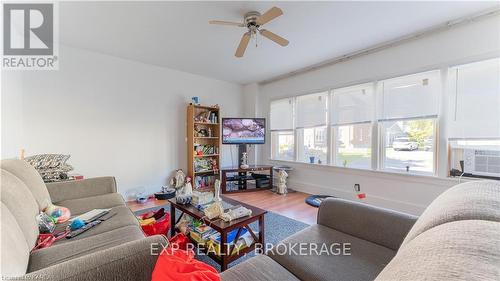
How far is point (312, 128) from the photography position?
13.0 ft

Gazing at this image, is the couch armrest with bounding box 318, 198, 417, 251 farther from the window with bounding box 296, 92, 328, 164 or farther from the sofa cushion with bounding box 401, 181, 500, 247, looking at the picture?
the window with bounding box 296, 92, 328, 164

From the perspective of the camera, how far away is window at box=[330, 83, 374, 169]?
3.21m

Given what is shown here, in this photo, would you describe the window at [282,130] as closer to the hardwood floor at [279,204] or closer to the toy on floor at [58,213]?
the hardwood floor at [279,204]

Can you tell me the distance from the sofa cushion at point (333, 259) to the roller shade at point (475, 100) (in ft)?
7.26

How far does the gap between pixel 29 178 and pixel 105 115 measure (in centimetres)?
190

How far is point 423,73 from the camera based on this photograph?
2.68 m

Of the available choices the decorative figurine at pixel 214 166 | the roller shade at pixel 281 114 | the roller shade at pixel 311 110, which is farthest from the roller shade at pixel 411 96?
the decorative figurine at pixel 214 166

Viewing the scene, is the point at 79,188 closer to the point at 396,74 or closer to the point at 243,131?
the point at 243,131

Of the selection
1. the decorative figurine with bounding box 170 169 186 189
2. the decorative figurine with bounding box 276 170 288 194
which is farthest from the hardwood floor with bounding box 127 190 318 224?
the decorative figurine with bounding box 170 169 186 189

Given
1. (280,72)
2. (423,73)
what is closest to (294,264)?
(423,73)

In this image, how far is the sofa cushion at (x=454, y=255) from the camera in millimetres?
358

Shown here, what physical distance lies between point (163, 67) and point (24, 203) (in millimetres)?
3063

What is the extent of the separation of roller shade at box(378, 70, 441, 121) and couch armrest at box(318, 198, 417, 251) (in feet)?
6.85

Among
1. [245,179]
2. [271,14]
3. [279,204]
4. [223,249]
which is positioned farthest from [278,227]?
[271,14]
